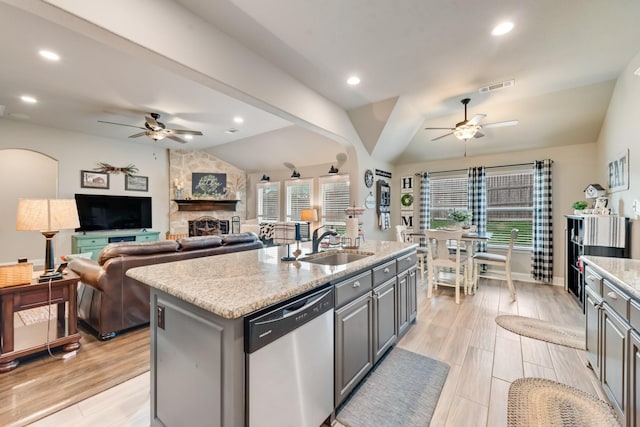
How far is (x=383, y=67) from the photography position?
10.3ft

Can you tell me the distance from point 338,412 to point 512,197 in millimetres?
5279

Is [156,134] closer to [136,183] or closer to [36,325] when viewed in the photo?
[136,183]

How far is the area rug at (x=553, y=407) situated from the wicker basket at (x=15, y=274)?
12.7ft

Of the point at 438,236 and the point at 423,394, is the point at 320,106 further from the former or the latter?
the point at 423,394

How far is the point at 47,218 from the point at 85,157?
473 centimetres

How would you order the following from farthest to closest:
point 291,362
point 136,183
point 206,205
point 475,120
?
1. point 206,205
2. point 136,183
3. point 475,120
4. point 291,362

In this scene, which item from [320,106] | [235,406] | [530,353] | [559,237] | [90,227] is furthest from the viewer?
[90,227]

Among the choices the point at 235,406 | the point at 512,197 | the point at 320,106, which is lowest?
the point at 235,406

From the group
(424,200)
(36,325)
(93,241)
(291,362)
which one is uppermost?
(424,200)

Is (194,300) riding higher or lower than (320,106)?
lower

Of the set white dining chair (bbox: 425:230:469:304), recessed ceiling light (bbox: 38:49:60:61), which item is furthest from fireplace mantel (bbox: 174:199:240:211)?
white dining chair (bbox: 425:230:469:304)

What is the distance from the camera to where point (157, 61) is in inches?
83.7

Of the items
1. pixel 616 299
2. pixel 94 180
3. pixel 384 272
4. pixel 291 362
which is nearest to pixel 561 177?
pixel 616 299

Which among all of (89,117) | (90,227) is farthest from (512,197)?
(90,227)
